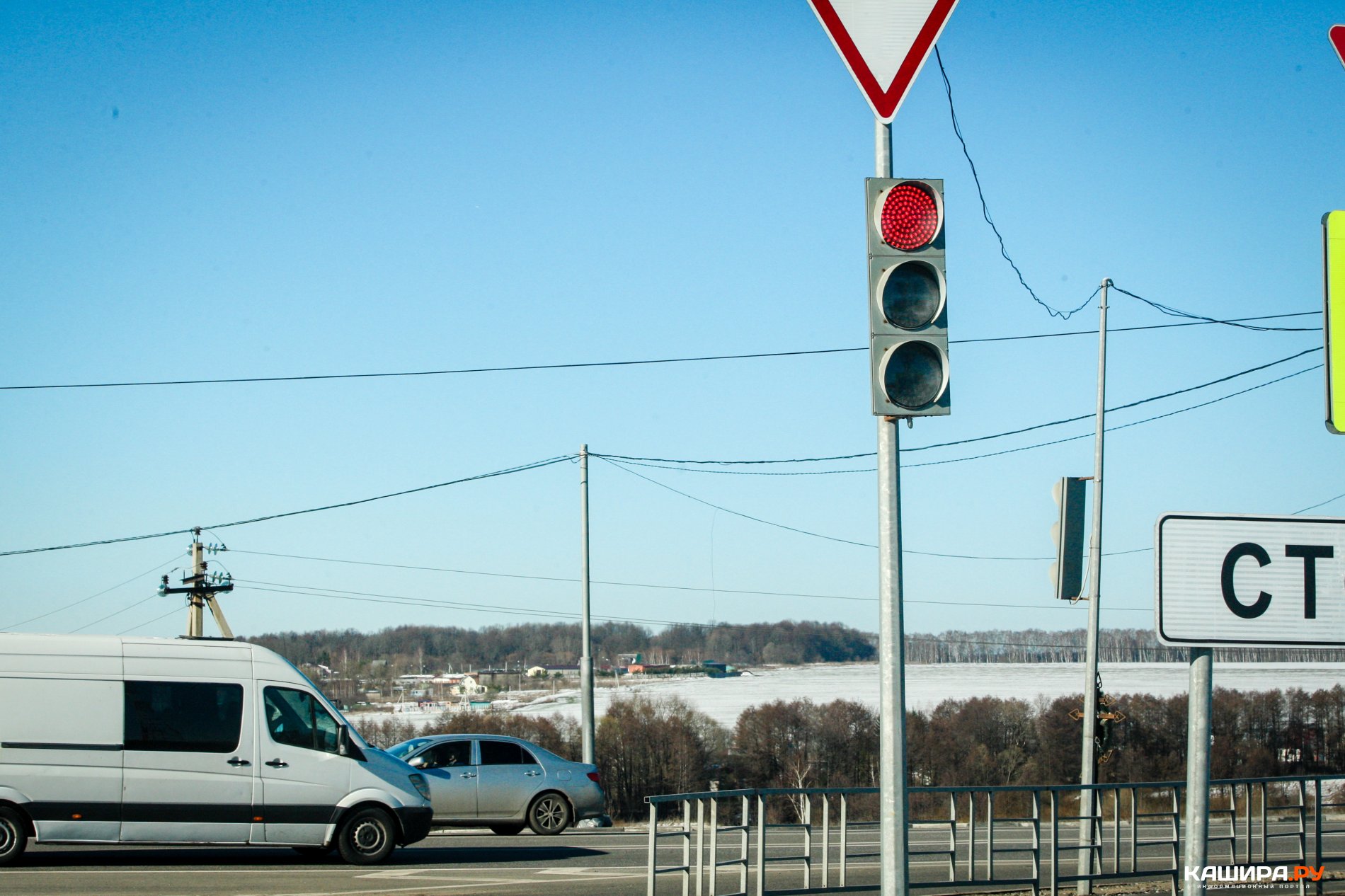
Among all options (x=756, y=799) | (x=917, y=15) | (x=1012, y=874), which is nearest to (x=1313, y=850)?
(x=1012, y=874)

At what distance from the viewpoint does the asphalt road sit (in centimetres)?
1165

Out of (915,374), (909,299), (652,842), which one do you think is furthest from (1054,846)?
(909,299)

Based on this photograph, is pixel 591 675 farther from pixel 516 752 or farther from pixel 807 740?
pixel 807 740

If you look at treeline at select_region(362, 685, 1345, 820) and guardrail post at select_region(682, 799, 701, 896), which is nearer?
guardrail post at select_region(682, 799, 701, 896)

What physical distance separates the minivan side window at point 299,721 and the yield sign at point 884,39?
35.5 ft

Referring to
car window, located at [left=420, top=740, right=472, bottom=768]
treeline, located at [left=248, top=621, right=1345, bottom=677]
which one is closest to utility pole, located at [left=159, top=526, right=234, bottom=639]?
treeline, located at [left=248, top=621, right=1345, bottom=677]

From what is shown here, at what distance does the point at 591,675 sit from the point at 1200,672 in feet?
80.5

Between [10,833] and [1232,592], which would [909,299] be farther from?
[10,833]

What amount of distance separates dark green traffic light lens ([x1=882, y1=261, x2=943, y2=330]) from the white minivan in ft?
34.4

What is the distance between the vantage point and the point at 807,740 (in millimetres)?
66562

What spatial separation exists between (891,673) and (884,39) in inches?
114

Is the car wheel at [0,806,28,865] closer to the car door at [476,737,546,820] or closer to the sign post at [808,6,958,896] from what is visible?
the car door at [476,737,546,820]

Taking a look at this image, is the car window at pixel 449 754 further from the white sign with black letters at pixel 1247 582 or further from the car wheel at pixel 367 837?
the white sign with black letters at pixel 1247 582

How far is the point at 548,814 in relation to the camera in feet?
64.2
